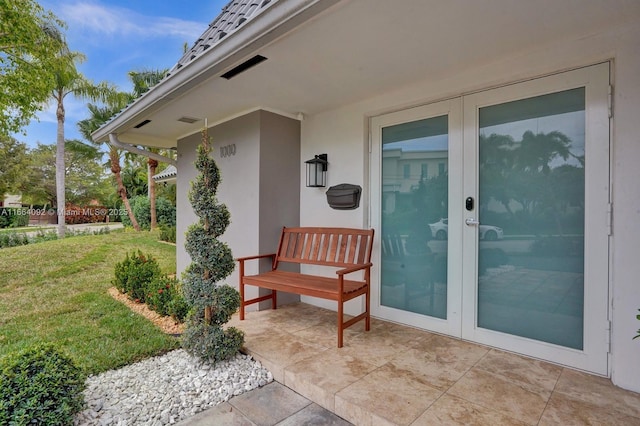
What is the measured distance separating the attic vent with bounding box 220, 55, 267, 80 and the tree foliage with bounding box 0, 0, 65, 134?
4522mm

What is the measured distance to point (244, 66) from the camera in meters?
2.68

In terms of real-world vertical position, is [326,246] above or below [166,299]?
above

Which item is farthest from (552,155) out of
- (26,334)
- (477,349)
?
(26,334)

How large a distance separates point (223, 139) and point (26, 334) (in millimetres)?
3106

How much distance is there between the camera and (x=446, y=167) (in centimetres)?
296

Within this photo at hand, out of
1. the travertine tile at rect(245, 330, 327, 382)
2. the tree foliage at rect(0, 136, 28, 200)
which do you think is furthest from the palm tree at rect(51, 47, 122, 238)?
the travertine tile at rect(245, 330, 327, 382)

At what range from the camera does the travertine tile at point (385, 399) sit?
178 cm

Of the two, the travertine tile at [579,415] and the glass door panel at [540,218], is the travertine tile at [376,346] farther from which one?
the travertine tile at [579,415]

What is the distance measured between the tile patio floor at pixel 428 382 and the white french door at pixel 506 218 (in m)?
0.26

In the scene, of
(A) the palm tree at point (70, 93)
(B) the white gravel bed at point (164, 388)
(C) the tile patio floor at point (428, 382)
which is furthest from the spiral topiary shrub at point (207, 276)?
(A) the palm tree at point (70, 93)

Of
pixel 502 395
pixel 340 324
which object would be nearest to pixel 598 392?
pixel 502 395

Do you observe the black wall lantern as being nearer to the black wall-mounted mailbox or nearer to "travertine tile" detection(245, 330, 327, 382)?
the black wall-mounted mailbox

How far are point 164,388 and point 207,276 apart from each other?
81 cm

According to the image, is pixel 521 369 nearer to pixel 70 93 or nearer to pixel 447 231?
pixel 447 231
